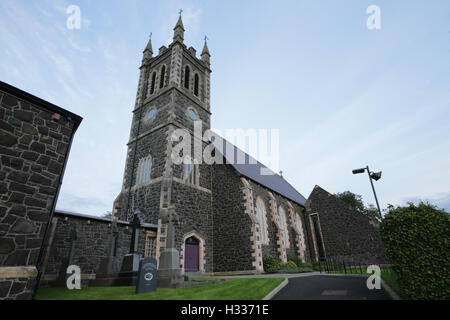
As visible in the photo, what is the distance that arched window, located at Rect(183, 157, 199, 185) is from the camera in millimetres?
18094

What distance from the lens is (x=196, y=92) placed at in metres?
24.4

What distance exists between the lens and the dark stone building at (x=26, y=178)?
5375mm

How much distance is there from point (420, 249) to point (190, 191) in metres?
14.2

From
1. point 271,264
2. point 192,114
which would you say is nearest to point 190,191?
point 192,114

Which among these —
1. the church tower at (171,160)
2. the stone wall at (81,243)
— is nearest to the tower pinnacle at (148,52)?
the church tower at (171,160)

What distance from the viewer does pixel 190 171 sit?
731 inches

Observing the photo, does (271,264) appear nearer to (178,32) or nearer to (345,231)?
(345,231)

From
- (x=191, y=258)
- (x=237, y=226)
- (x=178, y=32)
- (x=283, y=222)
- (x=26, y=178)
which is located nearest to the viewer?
(x=26, y=178)

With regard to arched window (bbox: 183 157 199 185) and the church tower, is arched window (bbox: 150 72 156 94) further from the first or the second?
arched window (bbox: 183 157 199 185)

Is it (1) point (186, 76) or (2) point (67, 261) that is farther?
(1) point (186, 76)

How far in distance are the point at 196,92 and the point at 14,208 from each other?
20.7 m

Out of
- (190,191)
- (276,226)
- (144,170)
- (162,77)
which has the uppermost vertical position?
(162,77)

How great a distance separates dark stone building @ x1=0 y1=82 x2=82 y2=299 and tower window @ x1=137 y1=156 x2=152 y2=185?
11.2 m
